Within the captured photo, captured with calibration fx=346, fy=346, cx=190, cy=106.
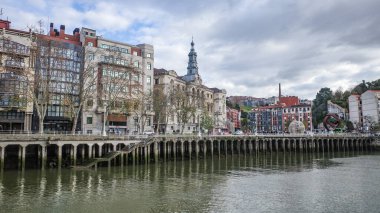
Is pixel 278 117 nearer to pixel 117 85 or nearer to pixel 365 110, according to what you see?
pixel 365 110

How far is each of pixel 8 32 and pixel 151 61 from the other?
32.9m

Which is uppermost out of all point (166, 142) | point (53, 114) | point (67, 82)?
point (67, 82)

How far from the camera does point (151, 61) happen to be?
85000mm

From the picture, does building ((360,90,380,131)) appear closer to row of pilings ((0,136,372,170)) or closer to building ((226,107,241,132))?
building ((226,107,241,132))

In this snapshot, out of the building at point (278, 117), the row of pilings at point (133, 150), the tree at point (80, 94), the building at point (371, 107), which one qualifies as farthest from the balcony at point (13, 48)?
the building at point (371, 107)

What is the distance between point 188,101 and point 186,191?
2237 inches

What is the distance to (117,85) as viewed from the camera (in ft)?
228

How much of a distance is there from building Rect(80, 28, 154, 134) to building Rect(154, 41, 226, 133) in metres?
5.93

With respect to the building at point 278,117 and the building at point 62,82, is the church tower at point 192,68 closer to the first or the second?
the building at point 62,82

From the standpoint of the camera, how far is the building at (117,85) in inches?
2640

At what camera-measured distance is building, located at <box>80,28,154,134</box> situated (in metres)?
67.1

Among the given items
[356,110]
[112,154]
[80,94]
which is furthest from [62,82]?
[356,110]

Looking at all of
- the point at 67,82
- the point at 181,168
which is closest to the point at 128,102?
the point at 67,82

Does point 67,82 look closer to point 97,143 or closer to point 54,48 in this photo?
point 54,48
